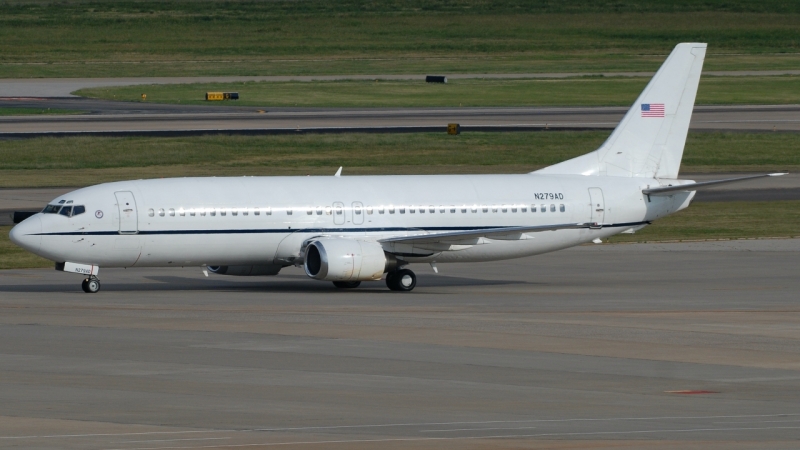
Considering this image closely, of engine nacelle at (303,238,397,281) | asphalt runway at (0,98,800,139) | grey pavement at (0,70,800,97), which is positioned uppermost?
grey pavement at (0,70,800,97)

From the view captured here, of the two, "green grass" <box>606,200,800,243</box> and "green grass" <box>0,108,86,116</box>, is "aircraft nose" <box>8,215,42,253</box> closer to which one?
"green grass" <box>606,200,800,243</box>

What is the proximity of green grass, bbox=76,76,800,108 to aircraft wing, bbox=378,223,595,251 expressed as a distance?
67.2m

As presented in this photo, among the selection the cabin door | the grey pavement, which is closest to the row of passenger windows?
the cabin door

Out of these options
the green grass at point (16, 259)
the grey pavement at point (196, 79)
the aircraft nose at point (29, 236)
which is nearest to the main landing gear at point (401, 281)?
the aircraft nose at point (29, 236)

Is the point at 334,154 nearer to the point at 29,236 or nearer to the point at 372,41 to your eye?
the point at 29,236

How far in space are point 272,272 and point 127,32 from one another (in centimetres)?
13861

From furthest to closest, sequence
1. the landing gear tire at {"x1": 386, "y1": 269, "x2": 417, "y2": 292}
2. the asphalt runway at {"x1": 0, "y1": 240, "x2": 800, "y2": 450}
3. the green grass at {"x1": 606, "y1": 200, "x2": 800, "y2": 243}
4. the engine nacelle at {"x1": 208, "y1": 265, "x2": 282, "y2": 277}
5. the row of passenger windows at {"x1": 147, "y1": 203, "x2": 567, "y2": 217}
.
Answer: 1. the green grass at {"x1": 606, "y1": 200, "x2": 800, "y2": 243}
2. the engine nacelle at {"x1": 208, "y1": 265, "x2": 282, "y2": 277}
3. the landing gear tire at {"x1": 386, "y1": 269, "x2": 417, "y2": 292}
4. the row of passenger windows at {"x1": 147, "y1": 203, "x2": 567, "y2": 217}
5. the asphalt runway at {"x1": 0, "y1": 240, "x2": 800, "y2": 450}

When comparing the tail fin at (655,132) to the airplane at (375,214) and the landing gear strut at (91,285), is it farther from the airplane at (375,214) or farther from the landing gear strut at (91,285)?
the landing gear strut at (91,285)

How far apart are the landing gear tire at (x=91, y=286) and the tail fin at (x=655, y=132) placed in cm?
1570

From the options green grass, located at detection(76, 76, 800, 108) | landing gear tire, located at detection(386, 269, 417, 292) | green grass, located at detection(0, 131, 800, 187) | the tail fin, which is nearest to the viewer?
landing gear tire, located at detection(386, 269, 417, 292)

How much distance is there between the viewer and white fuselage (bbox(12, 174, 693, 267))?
40406 mm

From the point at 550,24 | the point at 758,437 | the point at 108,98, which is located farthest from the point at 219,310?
the point at 550,24

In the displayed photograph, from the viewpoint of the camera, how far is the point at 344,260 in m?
40.6

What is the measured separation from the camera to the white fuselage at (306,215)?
133 ft
